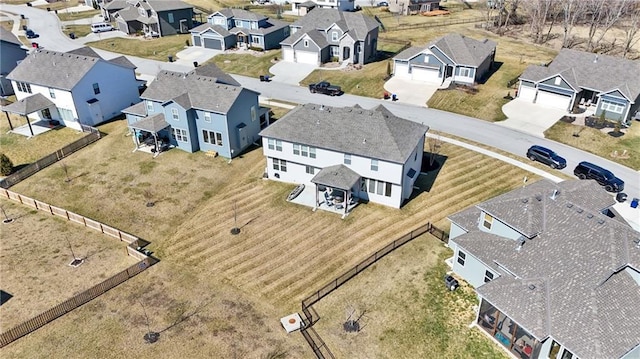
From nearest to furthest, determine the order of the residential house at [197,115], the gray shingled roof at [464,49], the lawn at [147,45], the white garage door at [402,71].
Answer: the residential house at [197,115] → the gray shingled roof at [464,49] → the white garage door at [402,71] → the lawn at [147,45]

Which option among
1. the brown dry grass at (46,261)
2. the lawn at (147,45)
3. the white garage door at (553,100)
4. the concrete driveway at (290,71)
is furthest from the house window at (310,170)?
the lawn at (147,45)

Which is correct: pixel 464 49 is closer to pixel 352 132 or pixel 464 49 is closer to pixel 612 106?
pixel 612 106

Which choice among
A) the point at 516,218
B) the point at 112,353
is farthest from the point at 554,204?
the point at 112,353

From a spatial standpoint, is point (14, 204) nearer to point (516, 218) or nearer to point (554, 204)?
point (516, 218)

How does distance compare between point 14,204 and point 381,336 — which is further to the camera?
point 14,204

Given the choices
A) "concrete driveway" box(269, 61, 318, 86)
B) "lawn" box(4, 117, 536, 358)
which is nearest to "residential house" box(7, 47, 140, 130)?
"lawn" box(4, 117, 536, 358)

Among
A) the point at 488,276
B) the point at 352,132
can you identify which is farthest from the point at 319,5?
the point at 488,276

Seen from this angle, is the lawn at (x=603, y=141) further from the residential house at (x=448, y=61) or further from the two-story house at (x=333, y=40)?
the two-story house at (x=333, y=40)
